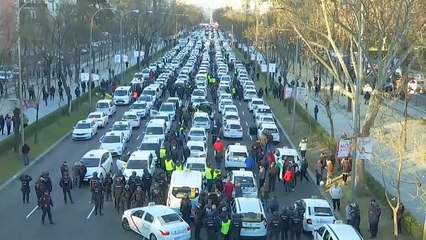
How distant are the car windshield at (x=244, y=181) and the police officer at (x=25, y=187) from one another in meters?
7.93

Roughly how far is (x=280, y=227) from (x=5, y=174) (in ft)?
48.4

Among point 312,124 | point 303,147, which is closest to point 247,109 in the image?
point 312,124

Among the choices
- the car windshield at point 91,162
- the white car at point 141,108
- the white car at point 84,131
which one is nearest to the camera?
the car windshield at point 91,162

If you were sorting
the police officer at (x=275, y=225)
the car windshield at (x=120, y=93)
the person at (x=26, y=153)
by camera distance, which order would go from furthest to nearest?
the car windshield at (x=120, y=93) → the person at (x=26, y=153) → the police officer at (x=275, y=225)

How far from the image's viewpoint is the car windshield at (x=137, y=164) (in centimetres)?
2850

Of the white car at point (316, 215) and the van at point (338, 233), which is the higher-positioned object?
the van at point (338, 233)

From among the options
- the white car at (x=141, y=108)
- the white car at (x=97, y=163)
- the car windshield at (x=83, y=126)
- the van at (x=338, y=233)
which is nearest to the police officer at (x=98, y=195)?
the white car at (x=97, y=163)

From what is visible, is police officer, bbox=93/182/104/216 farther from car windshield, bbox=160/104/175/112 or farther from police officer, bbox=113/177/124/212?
car windshield, bbox=160/104/175/112

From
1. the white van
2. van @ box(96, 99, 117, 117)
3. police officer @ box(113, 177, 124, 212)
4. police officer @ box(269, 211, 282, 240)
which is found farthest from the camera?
van @ box(96, 99, 117, 117)

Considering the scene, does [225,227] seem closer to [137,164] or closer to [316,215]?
[316,215]

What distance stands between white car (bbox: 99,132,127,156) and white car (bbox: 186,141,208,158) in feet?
12.3

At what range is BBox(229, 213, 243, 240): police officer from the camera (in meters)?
20.5

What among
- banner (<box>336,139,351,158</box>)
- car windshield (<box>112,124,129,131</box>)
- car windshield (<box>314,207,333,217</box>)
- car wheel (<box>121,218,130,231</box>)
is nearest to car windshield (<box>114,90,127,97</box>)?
car windshield (<box>112,124,129,131</box>)

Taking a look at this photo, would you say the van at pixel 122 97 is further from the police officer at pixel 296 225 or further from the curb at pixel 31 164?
the police officer at pixel 296 225
